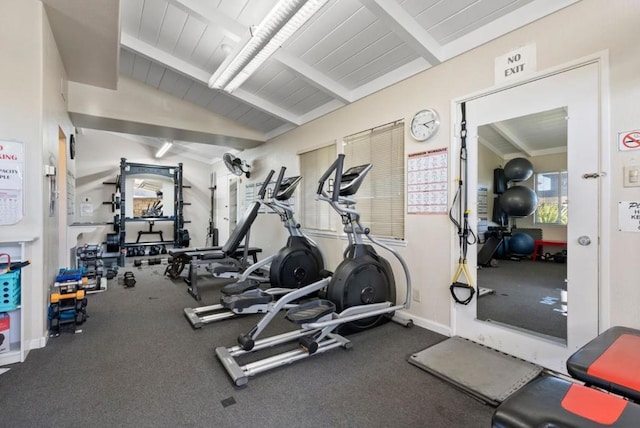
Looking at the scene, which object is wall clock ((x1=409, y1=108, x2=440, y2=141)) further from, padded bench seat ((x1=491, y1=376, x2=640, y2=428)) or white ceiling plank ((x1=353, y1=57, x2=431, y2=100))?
padded bench seat ((x1=491, y1=376, x2=640, y2=428))

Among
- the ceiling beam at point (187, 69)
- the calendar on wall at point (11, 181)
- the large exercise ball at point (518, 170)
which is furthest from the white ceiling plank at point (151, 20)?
the large exercise ball at point (518, 170)

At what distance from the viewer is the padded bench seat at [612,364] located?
3.58 ft

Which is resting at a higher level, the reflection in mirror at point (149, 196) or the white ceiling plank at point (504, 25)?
the white ceiling plank at point (504, 25)

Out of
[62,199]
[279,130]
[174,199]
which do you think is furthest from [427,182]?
[174,199]

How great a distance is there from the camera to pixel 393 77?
3348 millimetres

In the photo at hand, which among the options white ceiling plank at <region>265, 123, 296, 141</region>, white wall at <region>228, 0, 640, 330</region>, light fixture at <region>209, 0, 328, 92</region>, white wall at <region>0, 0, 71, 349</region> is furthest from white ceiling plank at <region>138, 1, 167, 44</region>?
white wall at <region>228, 0, 640, 330</region>

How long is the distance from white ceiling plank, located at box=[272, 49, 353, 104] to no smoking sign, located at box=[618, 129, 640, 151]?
2.71m

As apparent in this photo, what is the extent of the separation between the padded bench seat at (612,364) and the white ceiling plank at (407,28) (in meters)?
2.52

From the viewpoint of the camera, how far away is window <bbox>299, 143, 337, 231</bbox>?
177 inches

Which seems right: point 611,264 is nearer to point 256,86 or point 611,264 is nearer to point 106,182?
point 256,86

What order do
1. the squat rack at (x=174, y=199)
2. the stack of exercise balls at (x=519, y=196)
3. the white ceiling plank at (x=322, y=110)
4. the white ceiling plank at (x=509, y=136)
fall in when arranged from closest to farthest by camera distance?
the white ceiling plank at (x=509, y=136) → the stack of exercise balls at (x=519, y=196) → the white ceiling plank at (x=322, y=110) → the squat rack at (x=174, y=199)

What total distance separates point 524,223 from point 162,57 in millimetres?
4718

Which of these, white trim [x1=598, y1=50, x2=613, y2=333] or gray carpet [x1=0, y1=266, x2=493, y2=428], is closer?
gray carpet [x1=0, y1=266, x2=493, y2=428]

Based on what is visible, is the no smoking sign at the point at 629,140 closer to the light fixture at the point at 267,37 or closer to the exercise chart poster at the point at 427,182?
the exercise chart poster at the point at 427,182
